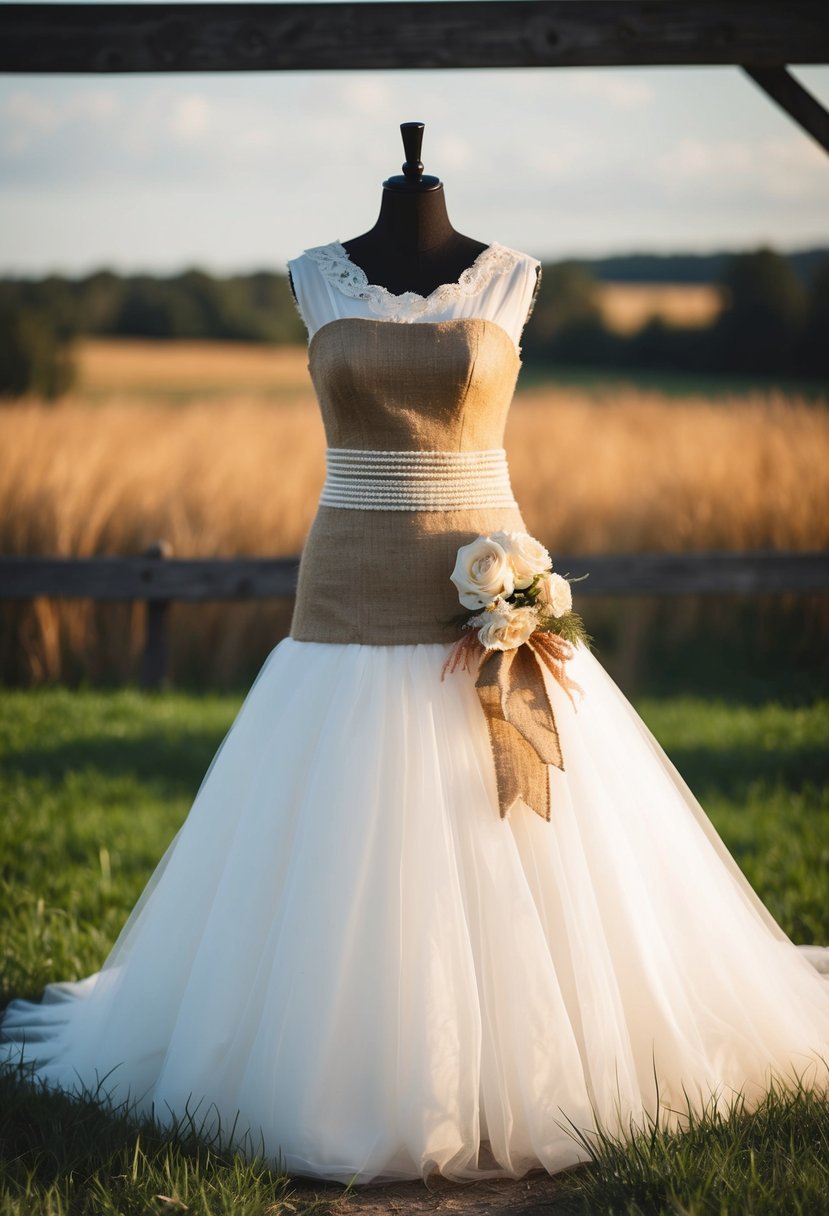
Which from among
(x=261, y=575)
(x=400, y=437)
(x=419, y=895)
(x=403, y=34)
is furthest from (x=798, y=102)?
(x=261, y=575)

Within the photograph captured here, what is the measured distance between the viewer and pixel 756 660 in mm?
8266

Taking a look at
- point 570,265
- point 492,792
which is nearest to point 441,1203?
point 492,792

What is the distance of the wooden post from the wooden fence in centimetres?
1

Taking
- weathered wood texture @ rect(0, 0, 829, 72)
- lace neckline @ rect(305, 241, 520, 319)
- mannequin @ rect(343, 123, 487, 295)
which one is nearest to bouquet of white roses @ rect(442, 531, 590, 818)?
lace neckline @ rect(305, 241, 520, 319)

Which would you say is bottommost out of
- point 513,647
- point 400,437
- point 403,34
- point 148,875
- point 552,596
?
point 148,875

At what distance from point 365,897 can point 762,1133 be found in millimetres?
921

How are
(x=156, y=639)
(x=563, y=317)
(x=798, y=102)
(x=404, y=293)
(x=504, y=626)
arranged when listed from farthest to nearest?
(x=563, y=317) → (x=156, y=639) → (x=798, y=102) → (x=404, y=293) → (x=504, y=626)

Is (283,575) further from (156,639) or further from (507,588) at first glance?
(507,588)

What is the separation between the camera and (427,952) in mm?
2350

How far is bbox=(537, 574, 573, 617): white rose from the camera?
8.25 ft

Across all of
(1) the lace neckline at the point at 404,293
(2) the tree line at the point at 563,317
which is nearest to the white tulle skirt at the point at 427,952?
(1) the lace neckline at the point at 404,293

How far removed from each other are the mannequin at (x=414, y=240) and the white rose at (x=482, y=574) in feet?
2.11

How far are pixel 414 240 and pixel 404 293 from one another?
164mm

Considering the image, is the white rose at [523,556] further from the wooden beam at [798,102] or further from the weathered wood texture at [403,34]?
the wooden beam at [798,102]
